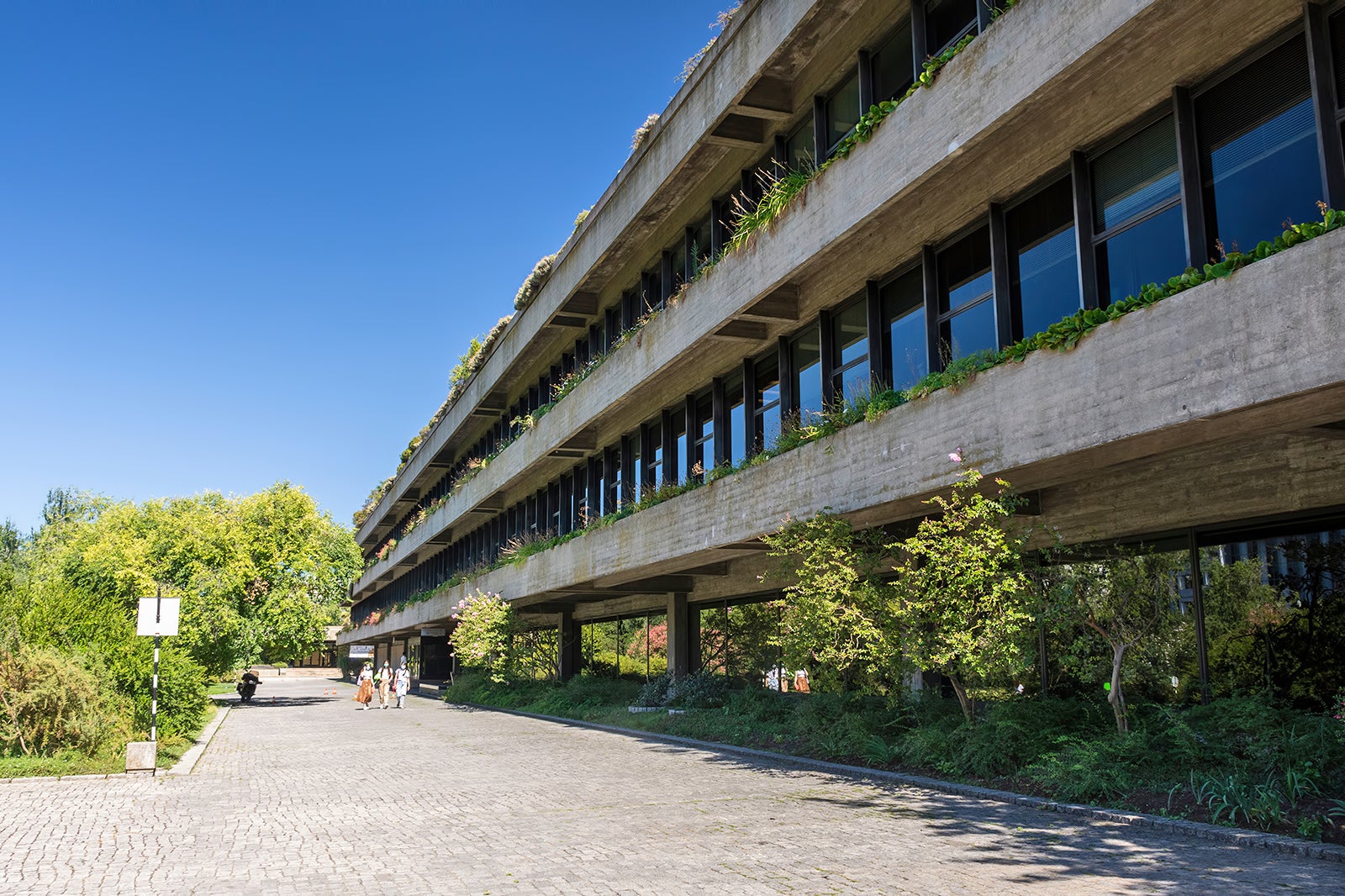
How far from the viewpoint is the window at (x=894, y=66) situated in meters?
16.0

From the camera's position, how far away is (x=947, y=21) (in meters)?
15.0

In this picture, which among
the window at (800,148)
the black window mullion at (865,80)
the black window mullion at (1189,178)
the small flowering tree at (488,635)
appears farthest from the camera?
the small flowering tree at (488,635)

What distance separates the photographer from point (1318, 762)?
9.48m

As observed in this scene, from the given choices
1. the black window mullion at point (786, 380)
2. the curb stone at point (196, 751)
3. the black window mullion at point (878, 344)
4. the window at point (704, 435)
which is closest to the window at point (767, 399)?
the black window mullion at point (786, 380)

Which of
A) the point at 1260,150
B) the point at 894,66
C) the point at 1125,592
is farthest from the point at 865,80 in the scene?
the point at 1125,592

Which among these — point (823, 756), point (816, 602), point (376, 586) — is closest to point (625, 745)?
point (823, 756)

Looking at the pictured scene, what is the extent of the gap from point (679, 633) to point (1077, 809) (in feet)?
60.0

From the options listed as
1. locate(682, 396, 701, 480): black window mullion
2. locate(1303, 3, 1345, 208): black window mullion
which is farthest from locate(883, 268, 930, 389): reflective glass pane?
locate(682, 396, 701, 480): black window mullion

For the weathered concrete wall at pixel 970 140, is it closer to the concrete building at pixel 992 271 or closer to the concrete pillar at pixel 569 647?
the concrete building at pixel 992 271

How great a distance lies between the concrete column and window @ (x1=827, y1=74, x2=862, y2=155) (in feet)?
46.1

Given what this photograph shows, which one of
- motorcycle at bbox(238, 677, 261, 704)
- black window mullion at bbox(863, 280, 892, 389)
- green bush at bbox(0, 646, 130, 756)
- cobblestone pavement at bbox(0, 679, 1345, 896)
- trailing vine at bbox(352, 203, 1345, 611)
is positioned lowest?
motorcycle at bbox(238, 677, 261, 704)

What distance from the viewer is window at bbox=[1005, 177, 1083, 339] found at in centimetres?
1301

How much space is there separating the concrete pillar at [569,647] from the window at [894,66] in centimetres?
2434

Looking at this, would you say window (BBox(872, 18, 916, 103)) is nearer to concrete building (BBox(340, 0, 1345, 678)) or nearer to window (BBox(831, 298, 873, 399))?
concrete building (BBox(340, 0, 1345, 678))
